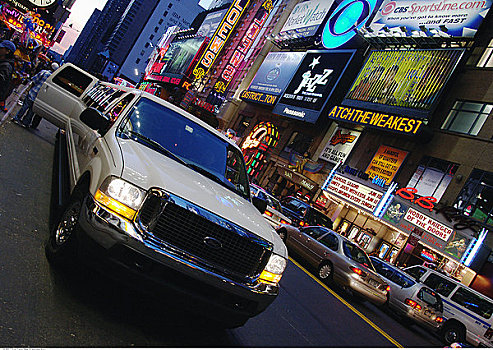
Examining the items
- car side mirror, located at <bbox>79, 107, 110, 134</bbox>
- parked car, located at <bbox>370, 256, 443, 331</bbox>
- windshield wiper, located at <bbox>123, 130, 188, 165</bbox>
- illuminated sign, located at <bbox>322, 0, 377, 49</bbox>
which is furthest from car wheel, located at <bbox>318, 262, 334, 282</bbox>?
illuminated sign, located at <bbox>322, 0, 377, 49</bbox>

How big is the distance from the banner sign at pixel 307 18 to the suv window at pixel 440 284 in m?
27.8

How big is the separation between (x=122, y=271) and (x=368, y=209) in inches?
793

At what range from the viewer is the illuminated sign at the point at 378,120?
2130cm

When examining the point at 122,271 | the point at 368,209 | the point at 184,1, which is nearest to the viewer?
the point at 122,271

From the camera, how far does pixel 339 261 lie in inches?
398

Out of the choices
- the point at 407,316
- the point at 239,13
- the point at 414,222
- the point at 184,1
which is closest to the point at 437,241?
the point at 414,222

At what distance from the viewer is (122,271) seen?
113 inches

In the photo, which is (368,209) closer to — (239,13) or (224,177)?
(224,177)

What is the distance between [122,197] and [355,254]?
362 inches

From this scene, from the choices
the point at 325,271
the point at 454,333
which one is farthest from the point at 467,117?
the point at 325,271

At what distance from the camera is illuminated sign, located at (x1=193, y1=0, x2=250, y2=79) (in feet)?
176

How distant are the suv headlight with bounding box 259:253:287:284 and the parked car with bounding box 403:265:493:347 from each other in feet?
38.4

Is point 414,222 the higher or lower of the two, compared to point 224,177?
higher

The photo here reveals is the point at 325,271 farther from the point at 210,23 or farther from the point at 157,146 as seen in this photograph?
the point at 210,23
